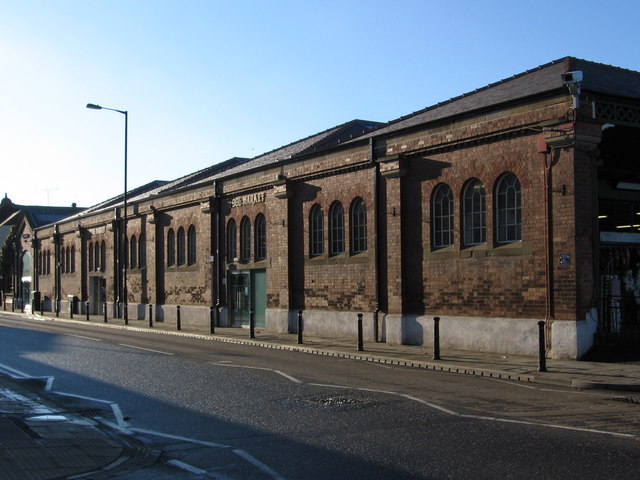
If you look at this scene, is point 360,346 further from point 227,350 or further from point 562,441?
point 562,441

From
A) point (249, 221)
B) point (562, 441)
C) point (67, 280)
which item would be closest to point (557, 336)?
point (562, 441)

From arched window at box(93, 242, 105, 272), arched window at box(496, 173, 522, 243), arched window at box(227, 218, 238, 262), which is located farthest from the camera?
arched window at box(93, 242, 105, 272)

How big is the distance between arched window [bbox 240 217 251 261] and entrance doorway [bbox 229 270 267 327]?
779mm

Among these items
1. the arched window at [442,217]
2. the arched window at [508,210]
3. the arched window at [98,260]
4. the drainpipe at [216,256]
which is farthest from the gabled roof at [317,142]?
the arched window at [98,260]

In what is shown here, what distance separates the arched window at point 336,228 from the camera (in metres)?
24.4

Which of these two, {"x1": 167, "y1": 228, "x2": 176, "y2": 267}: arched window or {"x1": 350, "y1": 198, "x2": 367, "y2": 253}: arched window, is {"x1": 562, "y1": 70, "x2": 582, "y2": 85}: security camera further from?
{"x1": 167, "y1": 228, "x2": 176, "y2": 267}: arched window

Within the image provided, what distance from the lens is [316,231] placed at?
25.6m

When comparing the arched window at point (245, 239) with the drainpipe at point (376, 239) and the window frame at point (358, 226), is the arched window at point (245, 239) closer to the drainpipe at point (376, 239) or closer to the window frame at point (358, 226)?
the window frame at point (358, 226)

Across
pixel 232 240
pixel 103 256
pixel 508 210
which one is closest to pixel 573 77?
pixel 508 210

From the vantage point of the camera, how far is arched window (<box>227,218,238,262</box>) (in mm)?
30922

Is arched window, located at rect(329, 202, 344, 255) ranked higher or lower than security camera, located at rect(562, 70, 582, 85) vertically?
lower

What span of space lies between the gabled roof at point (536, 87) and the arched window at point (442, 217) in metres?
2.14

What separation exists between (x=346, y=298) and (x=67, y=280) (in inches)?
1351

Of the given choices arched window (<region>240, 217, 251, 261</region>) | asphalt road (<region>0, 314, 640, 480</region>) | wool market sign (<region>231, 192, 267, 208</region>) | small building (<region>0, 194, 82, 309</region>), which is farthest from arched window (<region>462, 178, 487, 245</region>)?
small building (<region>0, 194, 82, 309</region>)
